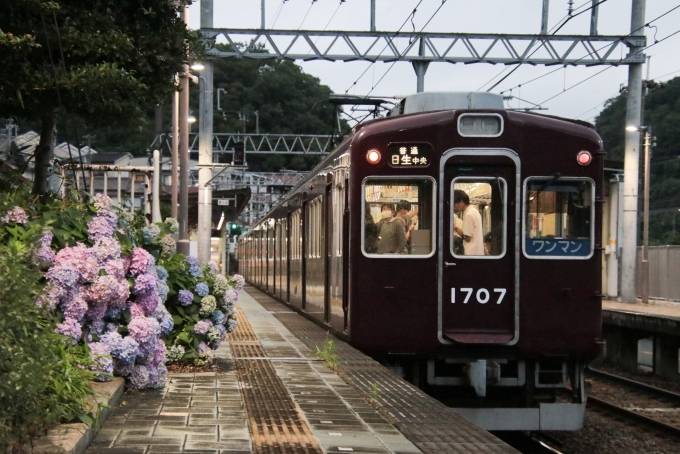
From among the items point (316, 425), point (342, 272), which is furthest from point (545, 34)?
point (316, 425)

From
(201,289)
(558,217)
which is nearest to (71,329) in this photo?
(201,289)

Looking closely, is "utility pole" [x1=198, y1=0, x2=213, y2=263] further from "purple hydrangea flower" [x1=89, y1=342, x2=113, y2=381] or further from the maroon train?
"purple hydrangea flower" [x1=89, y1=342, x2=113, y2=381]

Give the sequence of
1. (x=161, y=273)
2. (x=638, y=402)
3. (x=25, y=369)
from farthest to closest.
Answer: (x=638, y=402) < (x=161, y=273) < (x=25, y=369)

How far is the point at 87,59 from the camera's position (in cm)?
807

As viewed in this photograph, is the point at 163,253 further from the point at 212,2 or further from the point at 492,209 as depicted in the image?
the point at 212,2

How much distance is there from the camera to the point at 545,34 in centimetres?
2052

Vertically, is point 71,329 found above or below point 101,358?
above

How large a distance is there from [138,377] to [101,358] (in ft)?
2.24

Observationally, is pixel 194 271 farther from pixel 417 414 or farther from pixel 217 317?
pixel 417 414

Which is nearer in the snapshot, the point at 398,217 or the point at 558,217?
the point at 558,217

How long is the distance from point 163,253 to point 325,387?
1928 millimetres

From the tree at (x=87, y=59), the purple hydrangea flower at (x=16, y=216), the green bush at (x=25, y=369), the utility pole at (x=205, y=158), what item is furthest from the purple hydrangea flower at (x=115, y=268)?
the utility pole at (x=205, y=158)

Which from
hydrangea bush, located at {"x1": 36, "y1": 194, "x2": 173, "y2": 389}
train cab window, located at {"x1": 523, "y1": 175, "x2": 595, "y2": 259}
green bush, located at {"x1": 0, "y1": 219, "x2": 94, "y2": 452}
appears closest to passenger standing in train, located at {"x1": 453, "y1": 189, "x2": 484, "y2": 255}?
train cab window, located at {"x1": 523, "y1": 175, "x2": 595, "y2": 259}

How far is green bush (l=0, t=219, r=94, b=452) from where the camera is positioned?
3.95 m
